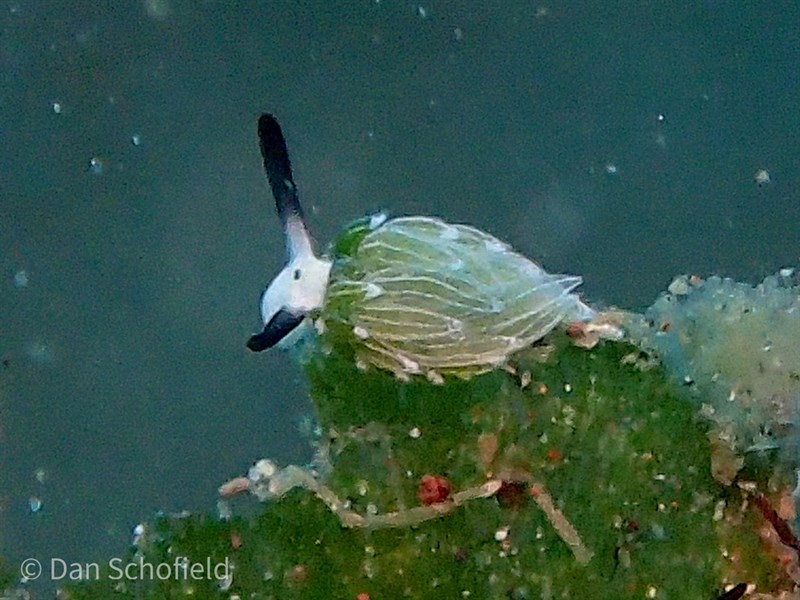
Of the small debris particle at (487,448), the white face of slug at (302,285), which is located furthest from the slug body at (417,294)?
the small debris particle at (487,448)

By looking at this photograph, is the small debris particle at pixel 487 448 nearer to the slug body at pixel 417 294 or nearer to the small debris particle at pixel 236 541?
the slug body at pixel 417 294

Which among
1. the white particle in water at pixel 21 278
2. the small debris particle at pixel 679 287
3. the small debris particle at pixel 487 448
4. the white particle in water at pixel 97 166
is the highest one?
the white particle in water at pixel 97 166

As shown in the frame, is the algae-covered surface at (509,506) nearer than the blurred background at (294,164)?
Yes

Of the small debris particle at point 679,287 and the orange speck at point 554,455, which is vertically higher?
the small debris particle at point 679,287

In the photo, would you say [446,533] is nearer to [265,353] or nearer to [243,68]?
[265,353]

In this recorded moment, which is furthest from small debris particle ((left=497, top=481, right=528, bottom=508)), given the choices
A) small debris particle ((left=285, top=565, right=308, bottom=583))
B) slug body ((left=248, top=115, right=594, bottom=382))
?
small debris particle ((left=285, top=565, right=308, bottom=583))

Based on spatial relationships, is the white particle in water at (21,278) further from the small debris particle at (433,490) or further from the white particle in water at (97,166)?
the small debris particle at (433,490)

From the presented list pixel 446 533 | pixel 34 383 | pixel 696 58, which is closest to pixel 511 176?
pixel 696 58

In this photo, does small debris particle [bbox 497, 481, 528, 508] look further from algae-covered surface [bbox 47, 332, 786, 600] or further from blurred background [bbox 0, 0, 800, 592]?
blurred background [bbox 0, 0, 800, 592]
